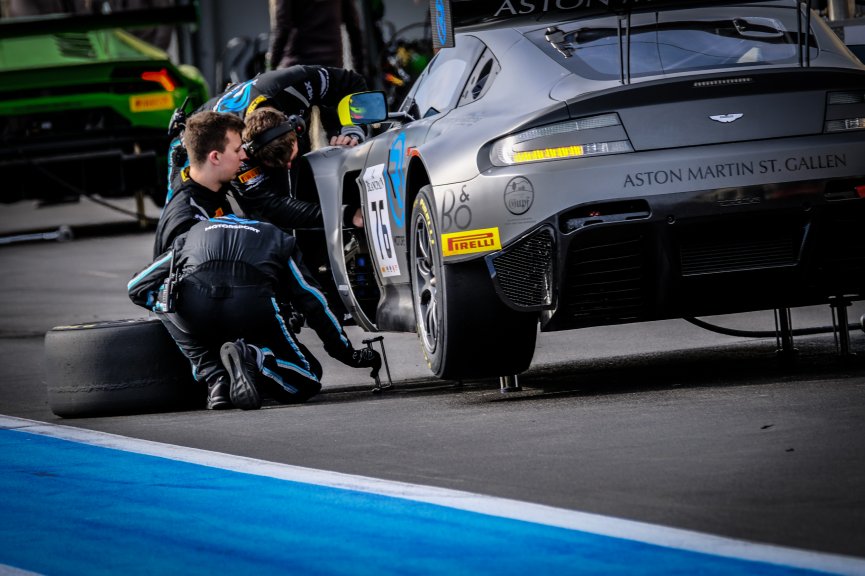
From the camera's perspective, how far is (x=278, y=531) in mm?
4613

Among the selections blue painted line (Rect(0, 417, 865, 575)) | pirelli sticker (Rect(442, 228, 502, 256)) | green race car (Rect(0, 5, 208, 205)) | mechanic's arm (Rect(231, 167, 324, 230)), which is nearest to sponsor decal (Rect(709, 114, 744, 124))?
pirelli sticker (Rect(442, 228, 502, 256))

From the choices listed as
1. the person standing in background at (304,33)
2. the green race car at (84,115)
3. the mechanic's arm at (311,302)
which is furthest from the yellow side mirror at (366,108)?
the green race car at (84,115)

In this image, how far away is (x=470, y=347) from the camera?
6.39 metres

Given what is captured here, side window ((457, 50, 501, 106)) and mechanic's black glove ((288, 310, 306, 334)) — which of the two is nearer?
side window ((457, 50, 501, 106))

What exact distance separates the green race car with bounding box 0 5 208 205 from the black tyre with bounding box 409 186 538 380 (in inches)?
350

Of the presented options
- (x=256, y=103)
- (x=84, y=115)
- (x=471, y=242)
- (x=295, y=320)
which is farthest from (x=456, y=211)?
(x=84, y=115)

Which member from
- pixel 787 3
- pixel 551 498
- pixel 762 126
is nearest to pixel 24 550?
pixel 551 498

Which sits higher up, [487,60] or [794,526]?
[487,60]

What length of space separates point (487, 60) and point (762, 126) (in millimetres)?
1234

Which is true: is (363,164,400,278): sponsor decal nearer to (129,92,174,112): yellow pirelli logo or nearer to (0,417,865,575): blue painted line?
(0,417,865,575): blue painted line

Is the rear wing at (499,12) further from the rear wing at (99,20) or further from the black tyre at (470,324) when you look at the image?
the rear wing at (99,20)

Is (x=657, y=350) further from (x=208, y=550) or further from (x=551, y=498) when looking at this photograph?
(x=208, y=550)

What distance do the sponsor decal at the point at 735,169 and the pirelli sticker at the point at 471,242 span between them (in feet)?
1.59

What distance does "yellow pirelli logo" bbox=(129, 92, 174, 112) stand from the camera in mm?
15102
